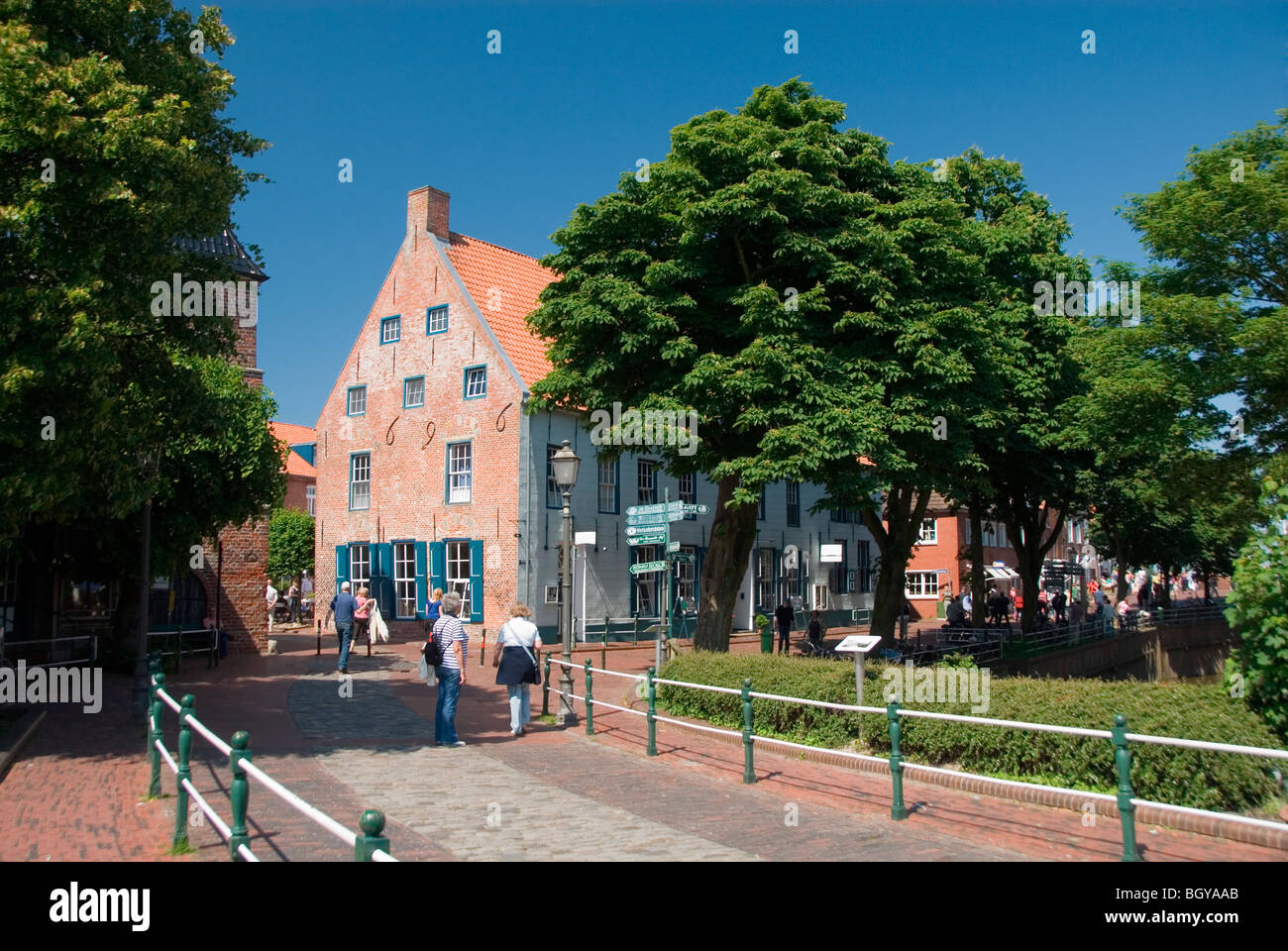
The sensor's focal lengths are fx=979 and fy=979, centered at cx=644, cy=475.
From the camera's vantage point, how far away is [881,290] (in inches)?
637

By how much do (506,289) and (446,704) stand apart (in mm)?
20019

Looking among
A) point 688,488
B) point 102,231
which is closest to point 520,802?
point 102,231

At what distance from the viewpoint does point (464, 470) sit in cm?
2797

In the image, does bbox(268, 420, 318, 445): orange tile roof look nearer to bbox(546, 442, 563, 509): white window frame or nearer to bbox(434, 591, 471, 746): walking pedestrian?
bbox(546, 442, 563, 509): white window frame

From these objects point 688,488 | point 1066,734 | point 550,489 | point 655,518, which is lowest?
point 1066,734

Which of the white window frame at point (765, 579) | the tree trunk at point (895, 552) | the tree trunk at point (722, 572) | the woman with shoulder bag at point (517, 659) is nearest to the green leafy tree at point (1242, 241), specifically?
the tree trunk at point (895, 552)

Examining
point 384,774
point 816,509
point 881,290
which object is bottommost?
point 384,774

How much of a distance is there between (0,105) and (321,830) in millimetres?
7566

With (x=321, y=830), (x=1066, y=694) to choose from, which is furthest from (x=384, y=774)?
(x=1066, y=694)

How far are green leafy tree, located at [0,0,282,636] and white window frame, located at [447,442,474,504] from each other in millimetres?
14852

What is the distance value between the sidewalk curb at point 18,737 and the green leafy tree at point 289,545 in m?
31.9

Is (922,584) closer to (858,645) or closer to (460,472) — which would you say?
(460,472)

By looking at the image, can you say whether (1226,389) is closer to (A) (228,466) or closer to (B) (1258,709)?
(B) (1258,709)

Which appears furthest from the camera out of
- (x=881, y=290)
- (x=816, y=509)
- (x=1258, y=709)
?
(x=816, y=509)
